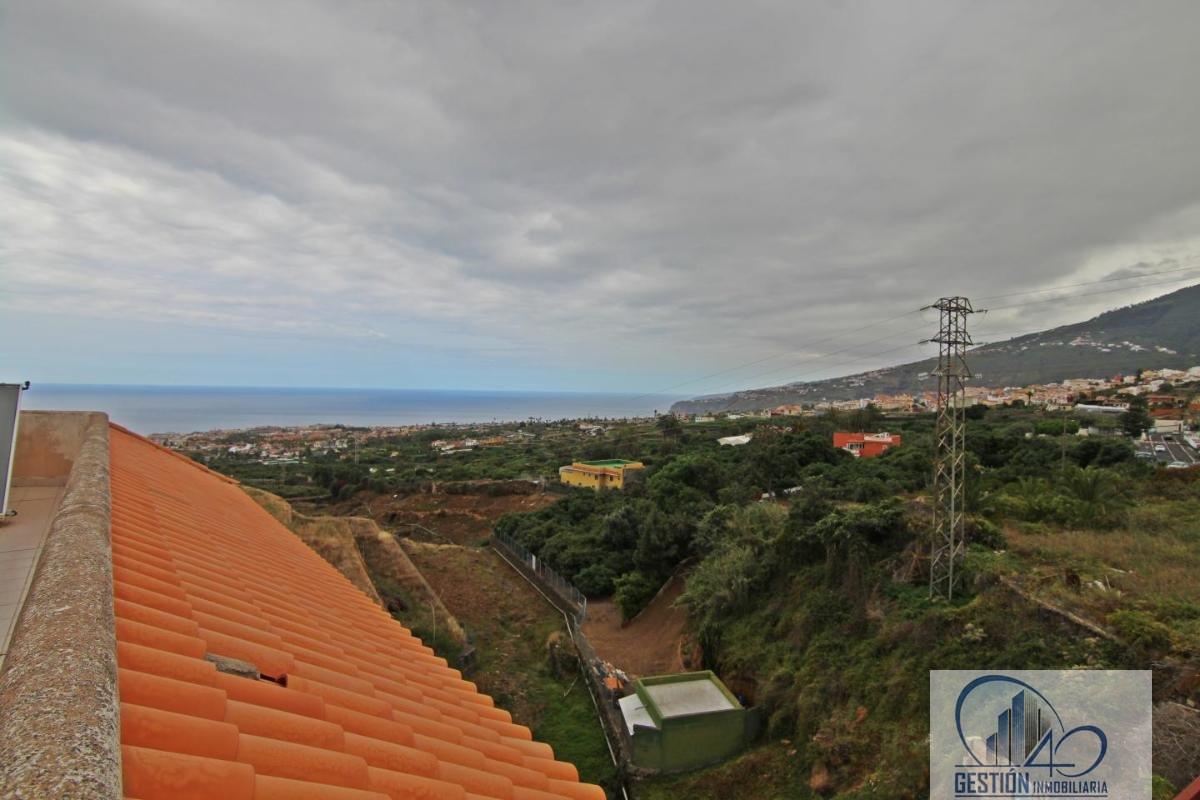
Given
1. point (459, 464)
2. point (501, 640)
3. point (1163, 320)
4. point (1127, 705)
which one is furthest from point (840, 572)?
point (1163, 320)

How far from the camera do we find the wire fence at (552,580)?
17.7 metres

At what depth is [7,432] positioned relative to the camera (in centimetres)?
436

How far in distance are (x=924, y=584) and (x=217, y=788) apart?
39.7ft

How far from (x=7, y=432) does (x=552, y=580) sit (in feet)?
54.2

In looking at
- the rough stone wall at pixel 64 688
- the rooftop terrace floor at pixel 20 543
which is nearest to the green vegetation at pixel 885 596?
the rough stone wall at pixel 64 688

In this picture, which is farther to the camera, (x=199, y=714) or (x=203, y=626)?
(x=203, y=626)

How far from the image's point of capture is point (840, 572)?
1229 cm

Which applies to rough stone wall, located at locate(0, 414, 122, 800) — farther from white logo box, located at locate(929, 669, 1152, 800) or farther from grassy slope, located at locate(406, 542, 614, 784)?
grassy slope, located at locate(406, 542, 614, 784)

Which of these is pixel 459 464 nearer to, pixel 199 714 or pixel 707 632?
pixel 707 632

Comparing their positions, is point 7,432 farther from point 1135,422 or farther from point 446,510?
point 1135,422

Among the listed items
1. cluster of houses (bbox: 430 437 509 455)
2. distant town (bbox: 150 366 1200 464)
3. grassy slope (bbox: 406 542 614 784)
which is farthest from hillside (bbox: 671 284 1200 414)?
grassy slope (bbox: 406 542 614 784)

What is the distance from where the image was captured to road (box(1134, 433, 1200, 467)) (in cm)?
2588

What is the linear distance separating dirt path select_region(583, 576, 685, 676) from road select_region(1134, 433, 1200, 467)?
2192 centimetres

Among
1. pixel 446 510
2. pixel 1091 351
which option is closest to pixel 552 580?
pixel 446 510
